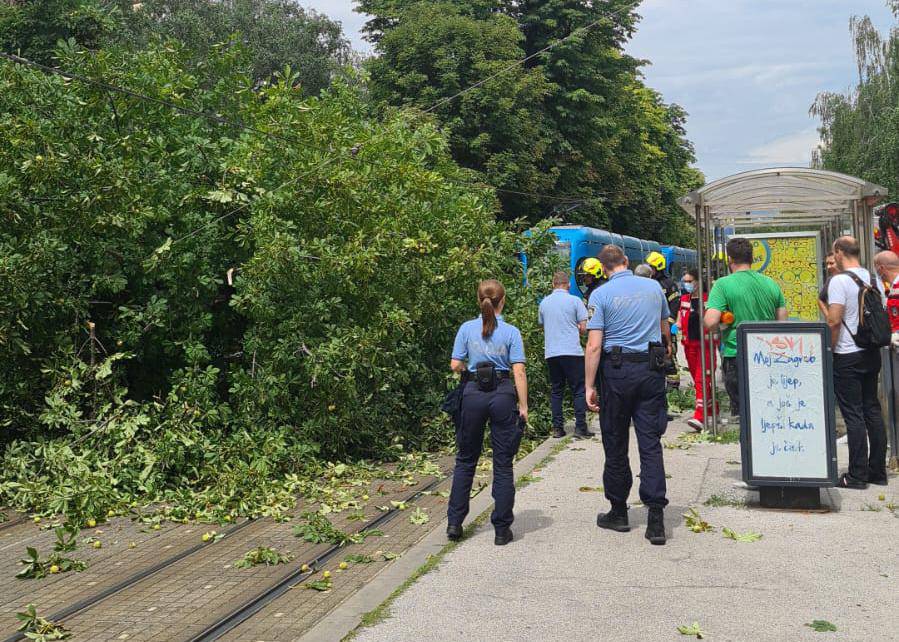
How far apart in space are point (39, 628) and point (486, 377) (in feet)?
9.63

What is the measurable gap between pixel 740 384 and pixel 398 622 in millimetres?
3521

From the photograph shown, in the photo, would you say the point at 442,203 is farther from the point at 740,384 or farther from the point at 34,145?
the point at 740,384

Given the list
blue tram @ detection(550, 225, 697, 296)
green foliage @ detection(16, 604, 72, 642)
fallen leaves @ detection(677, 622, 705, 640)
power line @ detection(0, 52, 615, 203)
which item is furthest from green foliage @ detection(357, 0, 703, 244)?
fallen leaves @ detection(677, 622, 705, 640)

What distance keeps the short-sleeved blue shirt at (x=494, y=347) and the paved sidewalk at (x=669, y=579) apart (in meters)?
1.16

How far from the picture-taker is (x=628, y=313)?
6.79m

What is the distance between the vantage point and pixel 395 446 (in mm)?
10953

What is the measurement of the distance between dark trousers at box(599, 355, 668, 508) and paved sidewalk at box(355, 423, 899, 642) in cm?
38

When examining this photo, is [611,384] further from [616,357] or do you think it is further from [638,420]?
[638,420]

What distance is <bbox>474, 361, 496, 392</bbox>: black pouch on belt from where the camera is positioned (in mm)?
6734

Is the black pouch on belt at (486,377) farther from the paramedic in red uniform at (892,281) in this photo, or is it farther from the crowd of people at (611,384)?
the paramedic in red uniform at (892,281)

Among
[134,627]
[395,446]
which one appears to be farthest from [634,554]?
[395,446]

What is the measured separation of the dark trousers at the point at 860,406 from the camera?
7.89 metres

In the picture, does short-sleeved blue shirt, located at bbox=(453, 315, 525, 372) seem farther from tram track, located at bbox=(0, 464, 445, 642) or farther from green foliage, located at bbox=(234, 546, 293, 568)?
green foliage, located at bbox=(234, 546, 293, 568)

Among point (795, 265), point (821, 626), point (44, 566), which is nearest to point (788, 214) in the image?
point (795, 265)
